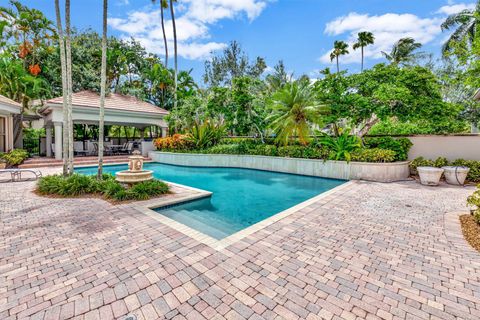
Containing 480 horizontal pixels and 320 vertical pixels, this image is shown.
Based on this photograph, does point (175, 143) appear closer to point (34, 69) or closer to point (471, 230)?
point (34, 69)

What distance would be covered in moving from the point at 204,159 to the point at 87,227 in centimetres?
1221

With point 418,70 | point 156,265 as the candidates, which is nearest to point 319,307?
point 156,265

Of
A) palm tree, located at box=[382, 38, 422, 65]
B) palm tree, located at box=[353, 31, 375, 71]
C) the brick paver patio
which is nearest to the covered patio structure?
the brick paver patio

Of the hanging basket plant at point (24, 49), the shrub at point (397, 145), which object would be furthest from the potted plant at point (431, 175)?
the hanging basket plant at point (24, 49)

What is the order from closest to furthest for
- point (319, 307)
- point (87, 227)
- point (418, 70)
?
1. point (319, 307)
2. point (87, 227)
3. point (418, 70)

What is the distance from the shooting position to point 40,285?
2955mm

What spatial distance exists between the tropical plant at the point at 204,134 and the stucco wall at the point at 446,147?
Answer: 1253cm

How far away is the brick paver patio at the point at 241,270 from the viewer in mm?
2598

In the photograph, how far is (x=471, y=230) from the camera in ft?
15.5

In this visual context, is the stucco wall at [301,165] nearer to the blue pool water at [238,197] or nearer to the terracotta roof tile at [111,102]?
the blue pool water at [238,197]

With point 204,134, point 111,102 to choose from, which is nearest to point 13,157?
point 111,102

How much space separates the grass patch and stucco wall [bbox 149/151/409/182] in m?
8.25

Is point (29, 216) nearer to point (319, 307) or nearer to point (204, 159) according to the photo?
point (319, 307)

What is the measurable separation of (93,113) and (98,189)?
41.1ft
